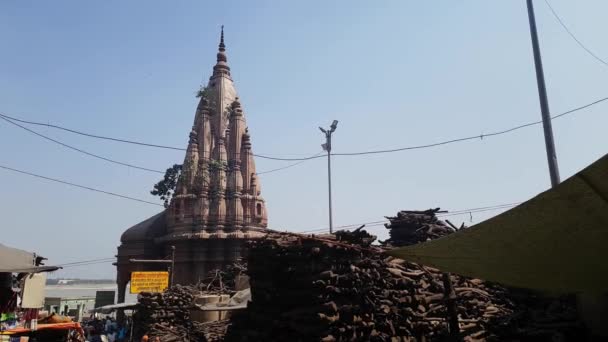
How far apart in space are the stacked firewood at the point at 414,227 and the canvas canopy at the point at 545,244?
10465mm

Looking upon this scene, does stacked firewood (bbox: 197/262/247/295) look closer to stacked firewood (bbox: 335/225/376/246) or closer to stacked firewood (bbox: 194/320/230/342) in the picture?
stacked firewood (bbox: 194/320/230/342)

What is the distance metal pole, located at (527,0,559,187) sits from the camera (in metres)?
9.73

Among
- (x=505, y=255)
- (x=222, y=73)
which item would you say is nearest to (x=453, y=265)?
(x=505, y=255)

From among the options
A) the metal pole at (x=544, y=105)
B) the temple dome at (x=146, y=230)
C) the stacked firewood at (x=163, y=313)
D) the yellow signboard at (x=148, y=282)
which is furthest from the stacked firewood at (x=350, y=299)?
the temple dome at (x=146, y=230)

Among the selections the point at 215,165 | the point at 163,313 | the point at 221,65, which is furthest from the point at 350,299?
the point at 221,65

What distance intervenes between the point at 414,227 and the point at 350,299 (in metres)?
6.93

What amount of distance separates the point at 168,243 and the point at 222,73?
15.9m

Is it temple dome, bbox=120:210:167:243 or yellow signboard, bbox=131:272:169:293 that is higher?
temple dome, bbox=120:210:167:243

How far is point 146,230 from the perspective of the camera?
116 ft

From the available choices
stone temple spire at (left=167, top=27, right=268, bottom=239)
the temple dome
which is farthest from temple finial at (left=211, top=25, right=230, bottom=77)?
the temple dome

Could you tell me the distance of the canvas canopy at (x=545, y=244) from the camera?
353 centimetres

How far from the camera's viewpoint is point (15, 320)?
777 cm

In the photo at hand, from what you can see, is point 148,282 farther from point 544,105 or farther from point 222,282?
point 544,105

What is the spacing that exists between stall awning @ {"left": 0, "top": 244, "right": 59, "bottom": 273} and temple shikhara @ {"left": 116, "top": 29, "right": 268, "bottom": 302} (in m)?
25.2
